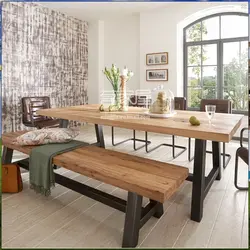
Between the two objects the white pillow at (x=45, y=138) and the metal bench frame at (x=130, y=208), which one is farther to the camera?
the white pillow at (x=45, y=138)

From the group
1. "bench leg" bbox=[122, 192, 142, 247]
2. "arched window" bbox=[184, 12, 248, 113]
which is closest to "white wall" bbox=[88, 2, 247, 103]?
"arched window" bbox=[184, 12, 248, 113]

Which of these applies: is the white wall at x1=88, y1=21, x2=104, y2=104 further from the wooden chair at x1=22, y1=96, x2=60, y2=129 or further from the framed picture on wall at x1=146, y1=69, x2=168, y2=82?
the wooden chair at x1=22, y1=96, x2=60, y2=129

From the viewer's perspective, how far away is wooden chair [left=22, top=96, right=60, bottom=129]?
3987 millimetres

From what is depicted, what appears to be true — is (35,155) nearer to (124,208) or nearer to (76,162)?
(76,162)

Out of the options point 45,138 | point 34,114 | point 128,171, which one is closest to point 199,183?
point 128,171

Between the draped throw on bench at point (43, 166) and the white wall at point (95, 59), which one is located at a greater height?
the white wall at point (95, 59)

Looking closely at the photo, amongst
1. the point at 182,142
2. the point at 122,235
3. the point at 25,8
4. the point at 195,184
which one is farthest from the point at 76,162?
the point at 25,8

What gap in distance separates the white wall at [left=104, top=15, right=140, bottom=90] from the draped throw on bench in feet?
12.9

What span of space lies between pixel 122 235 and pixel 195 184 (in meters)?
0.68

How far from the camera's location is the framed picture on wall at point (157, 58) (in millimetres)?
5168

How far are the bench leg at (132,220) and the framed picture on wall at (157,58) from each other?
4149 millimetres

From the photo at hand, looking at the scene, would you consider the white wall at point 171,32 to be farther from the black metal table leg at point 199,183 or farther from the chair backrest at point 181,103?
the black metal table leg at point 199,183

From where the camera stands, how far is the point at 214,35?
15.9 ft

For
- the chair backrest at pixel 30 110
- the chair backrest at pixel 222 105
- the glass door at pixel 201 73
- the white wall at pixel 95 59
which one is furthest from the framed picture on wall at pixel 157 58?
the chair backrest at pixel 30 110
